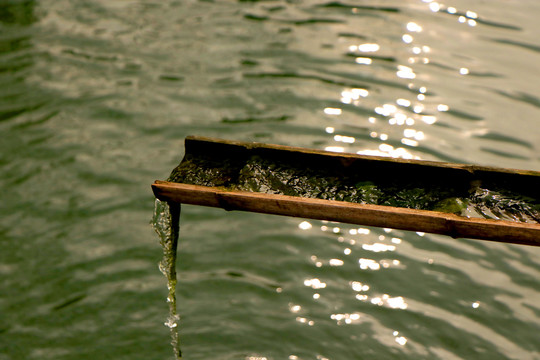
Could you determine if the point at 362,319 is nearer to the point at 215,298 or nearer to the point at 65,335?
the point at 215,298

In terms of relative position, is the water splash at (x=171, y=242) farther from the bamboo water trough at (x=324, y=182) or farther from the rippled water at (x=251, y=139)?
the bamboo water trough at (x=324, y=182)

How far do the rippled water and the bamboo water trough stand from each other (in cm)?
19

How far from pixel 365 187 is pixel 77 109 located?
16.3 ft

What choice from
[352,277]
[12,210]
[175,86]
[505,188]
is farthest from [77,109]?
[505,188]

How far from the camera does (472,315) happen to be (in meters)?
5.43

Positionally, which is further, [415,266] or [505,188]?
[415,266]

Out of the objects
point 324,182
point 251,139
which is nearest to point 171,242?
point 324,182

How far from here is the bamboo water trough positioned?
388cm

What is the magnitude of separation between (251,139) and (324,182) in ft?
10.6

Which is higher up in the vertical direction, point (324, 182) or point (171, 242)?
point (324, 182)

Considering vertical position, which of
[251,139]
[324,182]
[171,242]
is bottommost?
[251,139]

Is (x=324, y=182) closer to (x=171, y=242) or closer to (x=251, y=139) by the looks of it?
(x=171, y=242)

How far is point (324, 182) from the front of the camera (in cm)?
431

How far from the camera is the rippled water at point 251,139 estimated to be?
536 centimetres
